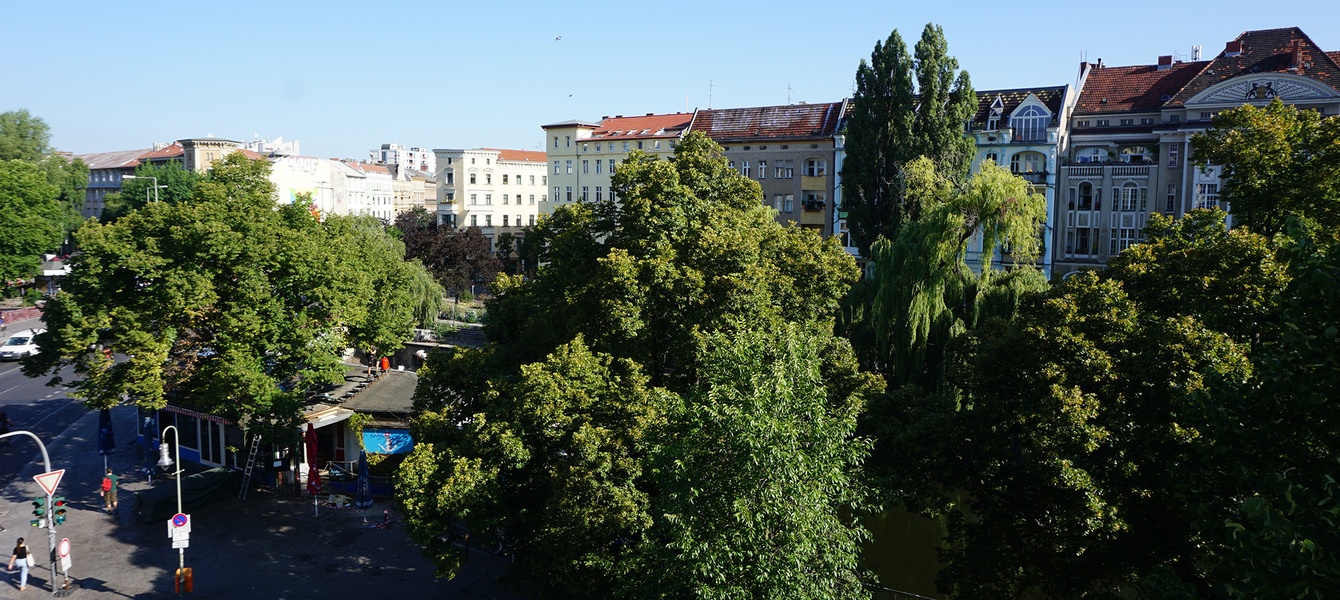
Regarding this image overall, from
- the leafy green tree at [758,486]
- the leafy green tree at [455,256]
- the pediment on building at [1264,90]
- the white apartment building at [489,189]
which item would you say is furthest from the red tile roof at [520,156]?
the leafy green tree at [758,486]

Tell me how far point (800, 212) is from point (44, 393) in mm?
43269

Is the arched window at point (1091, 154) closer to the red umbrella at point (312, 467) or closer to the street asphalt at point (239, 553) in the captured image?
the street asphalt at point (239, 553)

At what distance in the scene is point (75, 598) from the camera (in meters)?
22.0

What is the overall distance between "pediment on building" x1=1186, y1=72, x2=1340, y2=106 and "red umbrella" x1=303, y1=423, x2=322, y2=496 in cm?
4442

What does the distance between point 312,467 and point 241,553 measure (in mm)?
4388

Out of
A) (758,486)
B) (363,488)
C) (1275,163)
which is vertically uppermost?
(1275,163)

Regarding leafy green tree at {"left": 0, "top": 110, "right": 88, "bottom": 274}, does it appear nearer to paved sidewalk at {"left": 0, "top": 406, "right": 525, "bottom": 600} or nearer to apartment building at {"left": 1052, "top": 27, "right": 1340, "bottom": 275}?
paved sidewalk at {"left": 0, "top": 406, "right": 525, "bottom": 600}

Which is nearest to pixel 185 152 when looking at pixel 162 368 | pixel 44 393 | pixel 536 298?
pixel 44 393

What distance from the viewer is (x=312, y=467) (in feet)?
94.6

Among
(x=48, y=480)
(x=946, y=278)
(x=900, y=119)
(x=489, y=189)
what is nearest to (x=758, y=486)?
(x=946, y=278)

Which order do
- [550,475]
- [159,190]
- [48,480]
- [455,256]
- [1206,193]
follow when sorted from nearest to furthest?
1. [550,475]
2. [48,480]
3. [1206,193]
4. [455,256]
5. [159,190]

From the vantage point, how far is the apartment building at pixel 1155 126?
149ft

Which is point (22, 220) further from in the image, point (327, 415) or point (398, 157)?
point (398, 157)

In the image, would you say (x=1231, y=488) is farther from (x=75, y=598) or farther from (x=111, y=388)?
(x=111, y=388)
